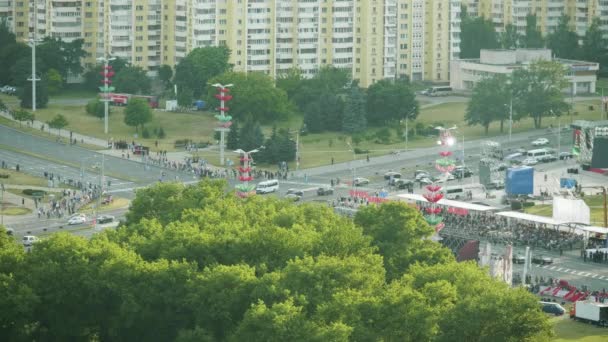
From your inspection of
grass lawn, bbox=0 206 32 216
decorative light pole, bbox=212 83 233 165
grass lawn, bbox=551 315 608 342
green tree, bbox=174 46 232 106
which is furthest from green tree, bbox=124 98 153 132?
grass lawn, bbox=551 315 608 342

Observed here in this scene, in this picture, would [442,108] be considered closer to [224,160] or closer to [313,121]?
[313,121]

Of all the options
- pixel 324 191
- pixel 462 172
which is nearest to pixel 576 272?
pixel 324 191

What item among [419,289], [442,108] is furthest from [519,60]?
[419,289]

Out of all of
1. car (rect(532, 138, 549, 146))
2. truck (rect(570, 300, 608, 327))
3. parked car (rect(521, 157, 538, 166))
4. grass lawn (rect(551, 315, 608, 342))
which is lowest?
grass lawn (rect(551, 315, 608, 342))

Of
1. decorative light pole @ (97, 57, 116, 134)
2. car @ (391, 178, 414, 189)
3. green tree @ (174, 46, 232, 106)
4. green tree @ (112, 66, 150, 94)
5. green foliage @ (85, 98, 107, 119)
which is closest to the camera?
car @ (391, 178, 414, 189)

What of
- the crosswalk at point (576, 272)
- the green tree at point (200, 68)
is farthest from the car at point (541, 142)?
the crosswalk at point (576, 272)

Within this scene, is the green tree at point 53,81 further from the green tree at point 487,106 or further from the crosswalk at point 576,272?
the crosswalk at point 576,272

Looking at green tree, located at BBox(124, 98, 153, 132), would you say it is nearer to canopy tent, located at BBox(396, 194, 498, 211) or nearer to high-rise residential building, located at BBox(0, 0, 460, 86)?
high-rise residential building, located at BBox(0, 0, 460, 86)
